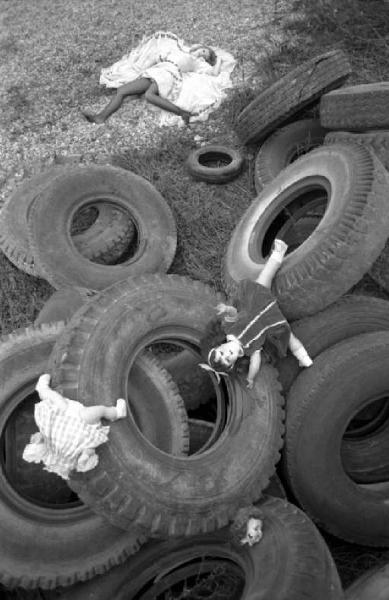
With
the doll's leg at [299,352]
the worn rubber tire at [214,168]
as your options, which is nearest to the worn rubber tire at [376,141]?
the worn rubber tire at [214,168]

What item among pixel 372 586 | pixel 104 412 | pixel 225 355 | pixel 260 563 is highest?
pixel 104 412

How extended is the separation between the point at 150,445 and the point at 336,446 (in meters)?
1.07

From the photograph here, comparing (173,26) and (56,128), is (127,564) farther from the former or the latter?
(173,26)

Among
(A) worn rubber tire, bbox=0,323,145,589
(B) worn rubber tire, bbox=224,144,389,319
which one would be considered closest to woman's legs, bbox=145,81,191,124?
(B) worn rubber tire, bbox=224,144,389,319

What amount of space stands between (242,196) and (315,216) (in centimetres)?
108

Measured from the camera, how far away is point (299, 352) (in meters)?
3.26

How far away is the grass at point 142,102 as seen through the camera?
5062mm

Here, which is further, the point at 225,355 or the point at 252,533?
the point at 225,355

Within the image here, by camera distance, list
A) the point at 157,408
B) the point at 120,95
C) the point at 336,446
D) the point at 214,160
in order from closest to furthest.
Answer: the point at 336,446 < the point at 157,408 < the point at 214,160 < the point at 120,95

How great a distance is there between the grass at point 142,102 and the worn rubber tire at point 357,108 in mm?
1176

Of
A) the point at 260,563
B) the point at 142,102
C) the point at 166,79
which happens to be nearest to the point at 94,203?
the point at 142,102

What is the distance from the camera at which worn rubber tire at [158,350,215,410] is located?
3.55 meters

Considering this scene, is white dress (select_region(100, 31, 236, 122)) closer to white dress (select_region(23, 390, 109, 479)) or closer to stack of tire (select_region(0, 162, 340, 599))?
stack of tire (select_region(0, 162, 340, 599))

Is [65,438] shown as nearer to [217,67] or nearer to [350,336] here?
[350,336]
